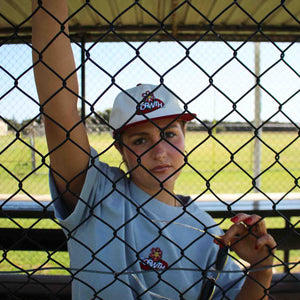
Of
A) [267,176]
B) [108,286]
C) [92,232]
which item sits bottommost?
[108,286]

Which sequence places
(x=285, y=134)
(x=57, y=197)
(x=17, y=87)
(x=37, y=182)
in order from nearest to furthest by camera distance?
(x=17, y=87) < (x=57, y=197) < (x=37, y=182) < (x=285, y=134)

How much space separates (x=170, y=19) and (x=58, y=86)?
214 centimetres

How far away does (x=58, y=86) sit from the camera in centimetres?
97

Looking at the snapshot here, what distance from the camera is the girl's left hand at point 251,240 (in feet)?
3.37

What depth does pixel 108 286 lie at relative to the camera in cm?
102

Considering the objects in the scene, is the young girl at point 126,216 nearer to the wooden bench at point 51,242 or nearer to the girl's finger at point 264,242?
the girl's finger at point 264,242

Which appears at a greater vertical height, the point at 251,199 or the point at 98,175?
the point at 251,199

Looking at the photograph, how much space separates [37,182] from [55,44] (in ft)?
22.7

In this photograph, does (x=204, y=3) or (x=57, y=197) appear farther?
(x=204, y=3)

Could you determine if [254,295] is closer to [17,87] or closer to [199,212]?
[199,212]

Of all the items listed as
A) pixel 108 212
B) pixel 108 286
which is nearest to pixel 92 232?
pixel 108 212

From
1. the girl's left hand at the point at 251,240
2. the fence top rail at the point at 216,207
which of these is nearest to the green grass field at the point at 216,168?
the fence top rail at the point at 216,207

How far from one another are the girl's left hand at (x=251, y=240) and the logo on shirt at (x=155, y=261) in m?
0.25

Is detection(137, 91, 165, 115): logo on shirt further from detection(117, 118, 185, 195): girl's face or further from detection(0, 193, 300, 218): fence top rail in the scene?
detection(0, 193, 300, 218): fence top rail
